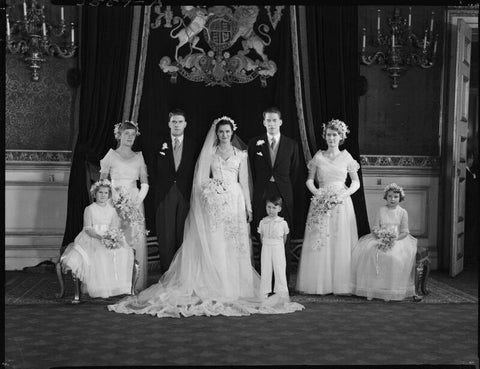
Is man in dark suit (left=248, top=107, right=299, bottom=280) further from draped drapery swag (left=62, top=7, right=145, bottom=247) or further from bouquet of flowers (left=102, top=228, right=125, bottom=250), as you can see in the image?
draped drapery swag (left=62, top=7, right=145, bottom=247)

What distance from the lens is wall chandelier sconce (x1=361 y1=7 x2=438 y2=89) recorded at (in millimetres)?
8164

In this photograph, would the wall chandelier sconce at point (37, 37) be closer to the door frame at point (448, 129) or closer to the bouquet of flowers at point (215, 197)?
the bouquet of flowers at point (215, 197)

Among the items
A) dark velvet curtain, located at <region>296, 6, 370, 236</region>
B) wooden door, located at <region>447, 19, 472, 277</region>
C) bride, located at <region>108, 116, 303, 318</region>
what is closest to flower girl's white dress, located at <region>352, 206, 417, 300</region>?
bride, located at <region>108, 116, 303, 318</region>

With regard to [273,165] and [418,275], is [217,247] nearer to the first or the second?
[273,165]

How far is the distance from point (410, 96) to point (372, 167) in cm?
92

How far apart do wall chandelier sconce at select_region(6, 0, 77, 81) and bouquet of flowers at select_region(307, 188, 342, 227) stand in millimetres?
3181

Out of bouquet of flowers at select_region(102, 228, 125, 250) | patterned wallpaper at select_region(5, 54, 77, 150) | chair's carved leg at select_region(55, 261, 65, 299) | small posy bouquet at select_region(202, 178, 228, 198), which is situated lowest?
chair's carved leg at select_region(55, 261, 65, 299)

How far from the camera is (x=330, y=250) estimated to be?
22.5ft

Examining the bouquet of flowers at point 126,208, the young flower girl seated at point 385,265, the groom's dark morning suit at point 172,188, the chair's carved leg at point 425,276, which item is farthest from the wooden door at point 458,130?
the bouquet of flowers at point 126,208

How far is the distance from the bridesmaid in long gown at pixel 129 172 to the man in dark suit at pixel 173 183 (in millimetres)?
171

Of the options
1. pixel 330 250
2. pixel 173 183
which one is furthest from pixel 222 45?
pixel 330 250

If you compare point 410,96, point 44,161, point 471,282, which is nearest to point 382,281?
point 471,282

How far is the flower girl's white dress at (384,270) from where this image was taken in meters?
6.64

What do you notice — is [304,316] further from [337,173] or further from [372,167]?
[372,167]
